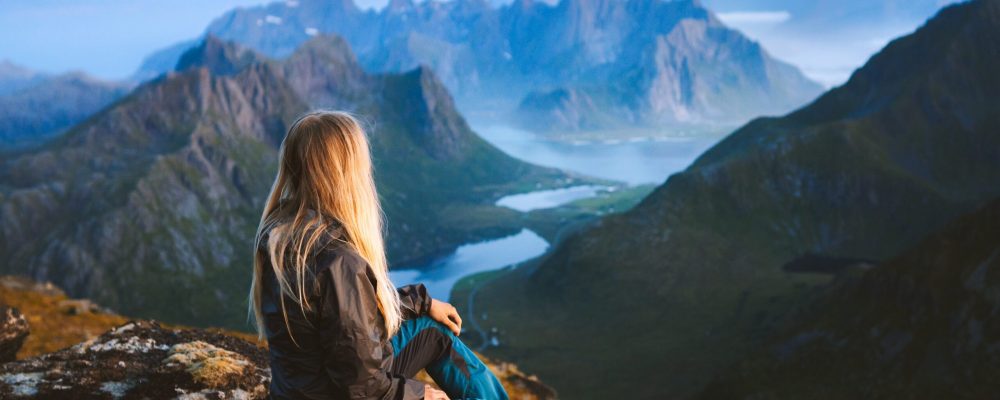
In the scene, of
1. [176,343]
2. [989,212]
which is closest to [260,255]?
[176,343]

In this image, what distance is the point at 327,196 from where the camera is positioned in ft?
27.7

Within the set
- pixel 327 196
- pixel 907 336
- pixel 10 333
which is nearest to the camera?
pixel 327 196

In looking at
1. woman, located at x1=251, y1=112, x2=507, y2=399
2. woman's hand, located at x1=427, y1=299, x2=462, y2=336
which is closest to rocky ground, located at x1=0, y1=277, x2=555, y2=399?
woman's hand, located at x1=427, y1=299, x2=462, y2=336

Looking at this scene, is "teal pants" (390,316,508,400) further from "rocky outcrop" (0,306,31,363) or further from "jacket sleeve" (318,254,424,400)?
"rocky outcrop" (0,306,31,363)

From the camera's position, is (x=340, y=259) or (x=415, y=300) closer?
(x=340, y=259)

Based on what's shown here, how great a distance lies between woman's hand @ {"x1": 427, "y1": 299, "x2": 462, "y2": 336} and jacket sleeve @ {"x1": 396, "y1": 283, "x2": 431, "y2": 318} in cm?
11

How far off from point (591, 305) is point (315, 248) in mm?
197247

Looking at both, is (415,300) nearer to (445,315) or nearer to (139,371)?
(445,315)

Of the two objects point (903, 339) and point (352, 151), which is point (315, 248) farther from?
point (903, 339)

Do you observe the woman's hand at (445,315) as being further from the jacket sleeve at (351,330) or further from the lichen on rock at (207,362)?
the lichen on rock at (207,362)

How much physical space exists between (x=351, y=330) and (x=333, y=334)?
0.82ft

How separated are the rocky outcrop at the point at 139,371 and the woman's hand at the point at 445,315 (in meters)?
6.32

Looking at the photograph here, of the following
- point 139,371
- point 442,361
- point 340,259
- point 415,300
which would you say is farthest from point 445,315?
point 139,371

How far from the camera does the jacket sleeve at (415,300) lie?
10.2 meters
